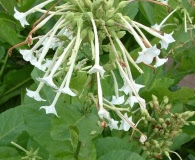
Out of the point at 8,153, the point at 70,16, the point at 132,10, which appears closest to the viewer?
the point at 70,16

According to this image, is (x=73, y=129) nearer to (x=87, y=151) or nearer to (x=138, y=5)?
(x=87, y=151)

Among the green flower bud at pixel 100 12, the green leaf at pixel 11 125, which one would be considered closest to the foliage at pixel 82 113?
the green leaf at pixel 11 125

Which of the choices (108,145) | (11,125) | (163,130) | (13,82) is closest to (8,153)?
(11,125)

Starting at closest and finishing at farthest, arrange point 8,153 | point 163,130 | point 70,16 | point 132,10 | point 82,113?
1. point 70,16
2. point 82,113
3. point 163,130
4. point 8,153
5. point 132,10

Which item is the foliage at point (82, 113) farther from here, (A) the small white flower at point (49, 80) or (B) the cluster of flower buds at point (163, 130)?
(A) the small white flower at point (49, 80)

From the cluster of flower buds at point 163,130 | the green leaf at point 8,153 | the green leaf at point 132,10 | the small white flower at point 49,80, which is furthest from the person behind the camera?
the green leaf at point 132,10

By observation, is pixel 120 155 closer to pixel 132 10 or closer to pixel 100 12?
pixel 100 12

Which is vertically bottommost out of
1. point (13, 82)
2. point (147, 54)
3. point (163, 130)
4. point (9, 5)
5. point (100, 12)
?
point (13, 82)

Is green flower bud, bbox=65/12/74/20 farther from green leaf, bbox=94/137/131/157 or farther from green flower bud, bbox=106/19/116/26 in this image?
green leaf, bbox=94/137/131/157

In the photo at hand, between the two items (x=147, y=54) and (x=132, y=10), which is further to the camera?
(x=132, y=10)

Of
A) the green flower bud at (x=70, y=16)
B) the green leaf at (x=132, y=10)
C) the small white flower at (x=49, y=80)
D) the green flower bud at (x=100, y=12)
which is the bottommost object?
the green leaf at (x=132, y=10)
